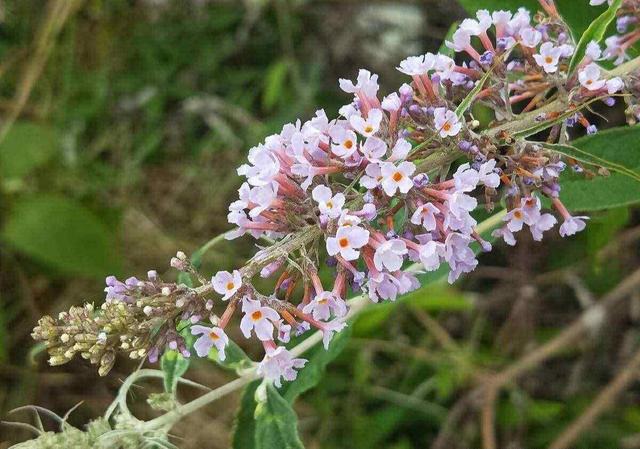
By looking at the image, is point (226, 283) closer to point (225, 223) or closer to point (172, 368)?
point (172, 368)

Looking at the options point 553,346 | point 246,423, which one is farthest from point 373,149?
point 553,346

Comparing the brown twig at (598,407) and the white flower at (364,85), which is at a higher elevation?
the white flower at (364,85)

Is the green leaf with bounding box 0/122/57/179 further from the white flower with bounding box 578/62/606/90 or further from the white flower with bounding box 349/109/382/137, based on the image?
the white flower with bounding box 578/62/606/90

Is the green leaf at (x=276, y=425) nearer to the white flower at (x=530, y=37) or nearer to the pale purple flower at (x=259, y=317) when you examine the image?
the pale purple flower at (x=259, y=317)

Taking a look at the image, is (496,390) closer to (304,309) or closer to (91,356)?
(304,309)

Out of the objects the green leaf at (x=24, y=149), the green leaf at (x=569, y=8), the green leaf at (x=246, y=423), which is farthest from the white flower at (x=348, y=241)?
the green leaf at (x=24, y=149)
